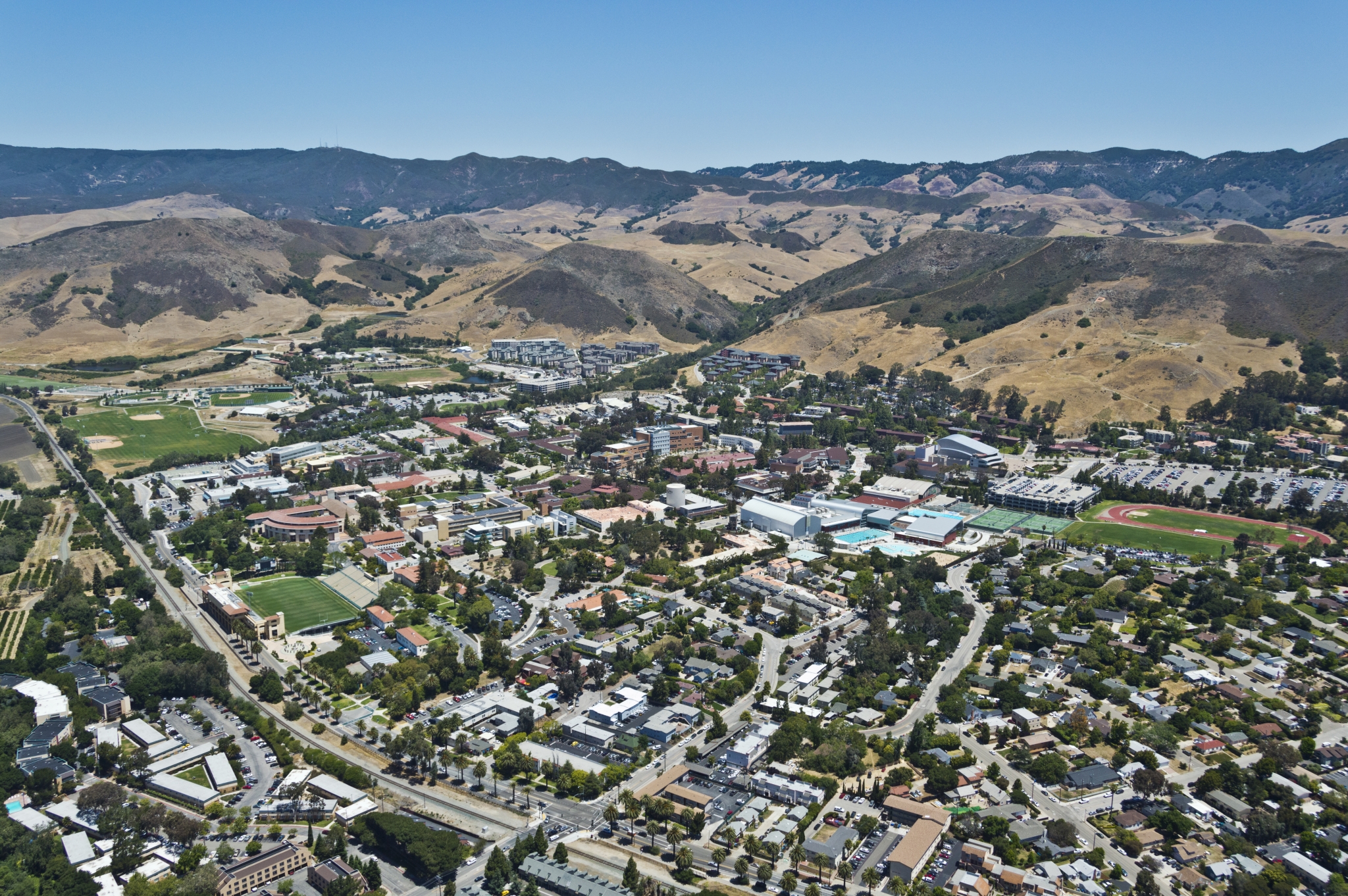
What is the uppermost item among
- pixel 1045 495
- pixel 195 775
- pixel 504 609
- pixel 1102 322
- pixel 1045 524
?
pixel 1102 322

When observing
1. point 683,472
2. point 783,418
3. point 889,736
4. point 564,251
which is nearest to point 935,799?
point 889,736

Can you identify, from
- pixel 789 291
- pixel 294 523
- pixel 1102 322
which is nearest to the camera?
pixel 294 523

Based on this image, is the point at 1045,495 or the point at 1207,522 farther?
the point at 1045,495

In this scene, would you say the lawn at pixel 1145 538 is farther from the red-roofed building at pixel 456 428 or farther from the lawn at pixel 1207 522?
the red-roofed building at pixel 456 428

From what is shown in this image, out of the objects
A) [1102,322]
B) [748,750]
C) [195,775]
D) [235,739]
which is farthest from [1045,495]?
[195,775]

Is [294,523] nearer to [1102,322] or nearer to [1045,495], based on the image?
[1045,495]

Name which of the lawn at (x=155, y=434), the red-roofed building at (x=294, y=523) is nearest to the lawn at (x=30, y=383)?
the lawn at (x=155, y=434)

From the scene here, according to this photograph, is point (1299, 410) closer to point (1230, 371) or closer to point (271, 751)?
point (1230, 371)
